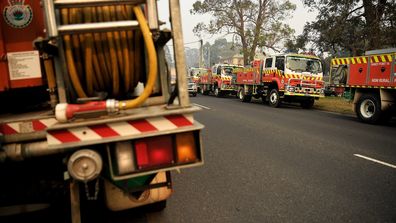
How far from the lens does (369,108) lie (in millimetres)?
11148

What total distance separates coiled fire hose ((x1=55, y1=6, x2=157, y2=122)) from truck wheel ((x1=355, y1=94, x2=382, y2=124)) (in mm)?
10299

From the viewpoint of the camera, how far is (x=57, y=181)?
260 cm

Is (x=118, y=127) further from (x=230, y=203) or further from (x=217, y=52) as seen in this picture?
(x=217, y=52)

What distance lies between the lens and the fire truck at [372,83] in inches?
400

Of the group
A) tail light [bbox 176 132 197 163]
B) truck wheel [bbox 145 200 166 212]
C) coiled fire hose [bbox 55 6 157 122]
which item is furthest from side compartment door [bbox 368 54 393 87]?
coiled fire hose [bbox 55 6 157 122]

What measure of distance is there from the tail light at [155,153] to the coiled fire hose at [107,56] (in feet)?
0.86

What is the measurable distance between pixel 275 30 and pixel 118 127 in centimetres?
3456

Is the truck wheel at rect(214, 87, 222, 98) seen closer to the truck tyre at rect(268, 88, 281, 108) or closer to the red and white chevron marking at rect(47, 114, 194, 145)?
the truck tyre at rect(268, 88, 281, 108)

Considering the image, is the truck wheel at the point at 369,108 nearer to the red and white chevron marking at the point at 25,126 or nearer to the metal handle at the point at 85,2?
the metal handle at the point at 85,2

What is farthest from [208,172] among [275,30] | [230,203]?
[275,30]

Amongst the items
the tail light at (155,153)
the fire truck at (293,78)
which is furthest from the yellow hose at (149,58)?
the fire truck at (293,78)

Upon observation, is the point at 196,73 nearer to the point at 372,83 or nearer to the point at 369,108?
the point at 369,108

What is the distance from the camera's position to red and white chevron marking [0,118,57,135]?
2148 mm

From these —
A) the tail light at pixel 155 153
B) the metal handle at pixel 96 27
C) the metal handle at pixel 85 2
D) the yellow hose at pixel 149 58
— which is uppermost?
the metal handle at pixel 85 2
